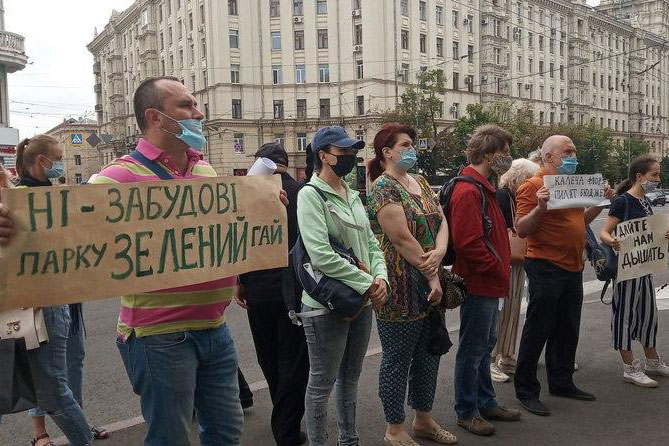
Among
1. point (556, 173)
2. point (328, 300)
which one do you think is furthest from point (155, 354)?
point (556, 173)

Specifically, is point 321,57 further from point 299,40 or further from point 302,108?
point 302,108

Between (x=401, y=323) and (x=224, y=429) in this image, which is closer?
(x=224, y=429)

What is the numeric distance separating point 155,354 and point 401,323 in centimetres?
179

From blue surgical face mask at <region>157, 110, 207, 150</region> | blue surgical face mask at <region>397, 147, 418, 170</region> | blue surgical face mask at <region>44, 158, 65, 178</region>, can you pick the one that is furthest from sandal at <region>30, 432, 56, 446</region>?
blue surgical face mask at <region>397, 147, 418, 170</region>

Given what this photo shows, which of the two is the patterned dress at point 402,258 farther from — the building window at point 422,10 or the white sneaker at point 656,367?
the building window at point 422,10

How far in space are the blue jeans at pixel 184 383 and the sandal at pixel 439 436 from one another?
1.76 meters

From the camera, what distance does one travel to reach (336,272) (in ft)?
10.6

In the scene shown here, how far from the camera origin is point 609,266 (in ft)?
16.6

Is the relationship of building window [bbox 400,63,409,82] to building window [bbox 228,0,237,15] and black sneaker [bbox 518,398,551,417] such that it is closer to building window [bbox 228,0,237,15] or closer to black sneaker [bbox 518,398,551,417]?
building window [bbox 228,0,237,15]

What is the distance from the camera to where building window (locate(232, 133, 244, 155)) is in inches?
1994

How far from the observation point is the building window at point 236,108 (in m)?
52.0

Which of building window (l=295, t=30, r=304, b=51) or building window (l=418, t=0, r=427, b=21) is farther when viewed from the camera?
building window (l=418, t=0, r=427, b=21)

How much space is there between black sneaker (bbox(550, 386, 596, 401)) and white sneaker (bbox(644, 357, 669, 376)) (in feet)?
2.94

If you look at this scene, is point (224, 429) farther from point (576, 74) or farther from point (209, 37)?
point (576, 74)
